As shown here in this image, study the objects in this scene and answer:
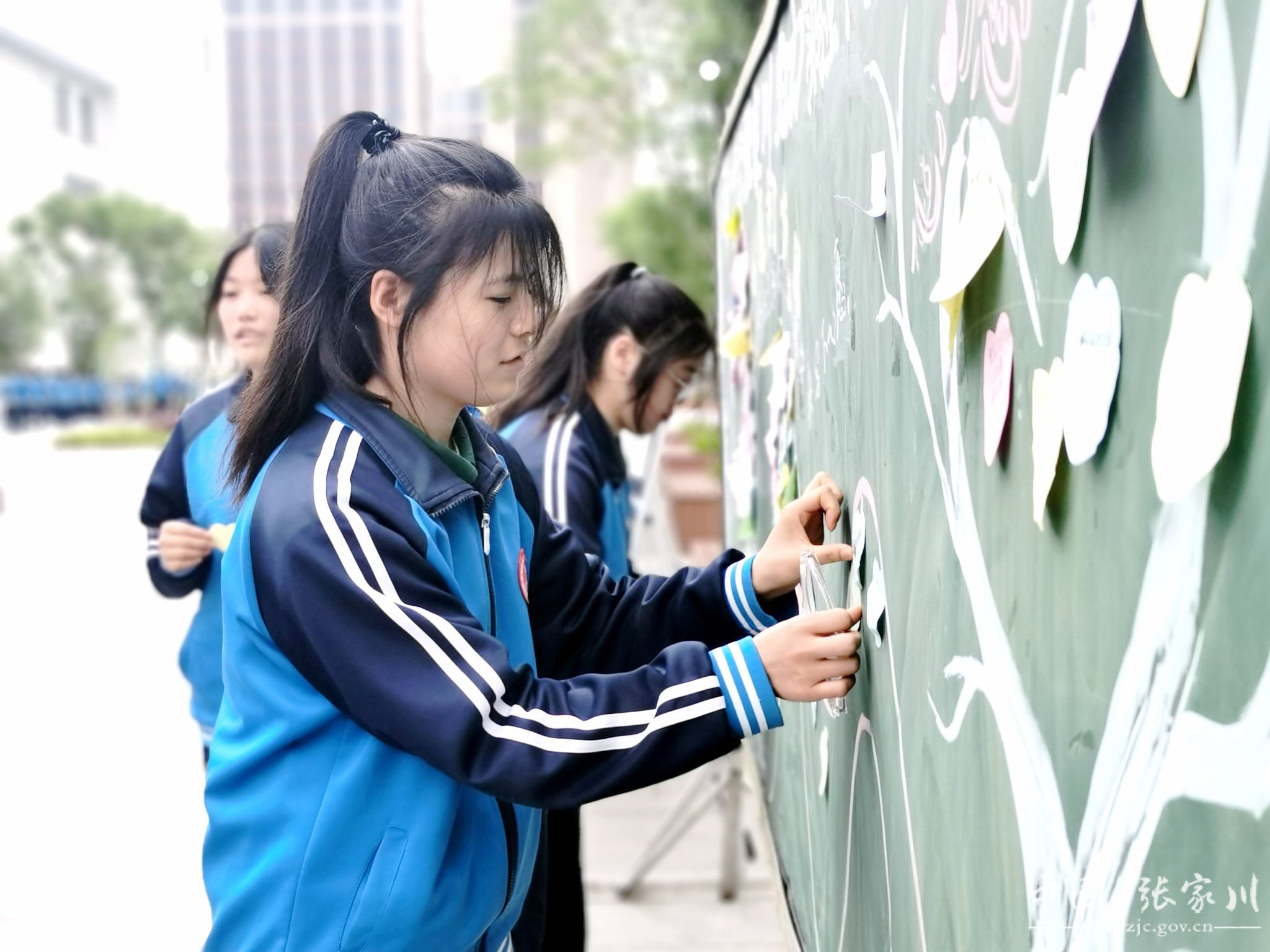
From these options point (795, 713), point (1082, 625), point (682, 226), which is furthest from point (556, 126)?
point (1082, 625)

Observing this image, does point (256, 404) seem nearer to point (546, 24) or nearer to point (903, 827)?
point (903, 827)

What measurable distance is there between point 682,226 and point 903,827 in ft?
46.1

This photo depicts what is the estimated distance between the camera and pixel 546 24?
1650cm

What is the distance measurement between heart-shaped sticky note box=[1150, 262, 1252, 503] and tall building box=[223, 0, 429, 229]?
10263cm

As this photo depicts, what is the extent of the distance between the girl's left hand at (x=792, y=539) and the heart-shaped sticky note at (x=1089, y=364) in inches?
34.7

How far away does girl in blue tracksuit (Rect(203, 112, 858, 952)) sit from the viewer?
1320 mm

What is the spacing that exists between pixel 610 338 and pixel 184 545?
0.94 metres

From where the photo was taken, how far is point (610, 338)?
2.82m

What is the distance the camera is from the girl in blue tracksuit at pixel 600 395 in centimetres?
267

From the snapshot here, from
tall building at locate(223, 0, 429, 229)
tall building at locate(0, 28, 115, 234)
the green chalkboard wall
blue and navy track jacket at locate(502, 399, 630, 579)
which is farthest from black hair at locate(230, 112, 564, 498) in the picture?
tall building at locate(223, 0, 429, 229)

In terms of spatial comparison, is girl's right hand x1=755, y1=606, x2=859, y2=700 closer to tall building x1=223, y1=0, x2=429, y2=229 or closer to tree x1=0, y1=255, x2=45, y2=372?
tree x1=0, y1=255, x2=45, y2=372

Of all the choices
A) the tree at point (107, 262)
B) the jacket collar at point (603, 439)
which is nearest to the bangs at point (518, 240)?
the jacket collar at point (603, 439)

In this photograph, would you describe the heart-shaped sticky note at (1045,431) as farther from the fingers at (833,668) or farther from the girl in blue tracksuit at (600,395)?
the girl in blue tracksuit at (600,395)

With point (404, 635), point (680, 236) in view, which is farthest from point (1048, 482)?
point (680, 236)
